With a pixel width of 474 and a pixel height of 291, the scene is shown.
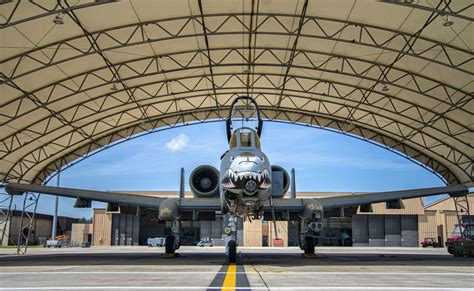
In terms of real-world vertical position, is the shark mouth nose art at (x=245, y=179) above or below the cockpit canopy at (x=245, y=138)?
below

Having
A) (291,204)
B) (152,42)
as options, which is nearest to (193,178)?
(291,204)

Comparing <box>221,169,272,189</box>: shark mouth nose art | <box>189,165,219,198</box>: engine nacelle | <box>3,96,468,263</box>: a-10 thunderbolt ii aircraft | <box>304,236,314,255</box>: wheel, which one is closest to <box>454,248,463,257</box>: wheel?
<box>3,96,468,263</box>: a-10 thunderbolt ii aircraft

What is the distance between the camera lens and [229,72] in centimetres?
2762

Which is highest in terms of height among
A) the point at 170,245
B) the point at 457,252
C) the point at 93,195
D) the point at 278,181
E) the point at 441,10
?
the point at 441,10

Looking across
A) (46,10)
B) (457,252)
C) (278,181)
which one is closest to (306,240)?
(278,181)

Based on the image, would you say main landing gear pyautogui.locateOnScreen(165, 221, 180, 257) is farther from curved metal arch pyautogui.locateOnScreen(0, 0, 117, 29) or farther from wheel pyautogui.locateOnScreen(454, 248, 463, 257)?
wheel pyautogui.locateOnScreen(454, 248, 463, 257)

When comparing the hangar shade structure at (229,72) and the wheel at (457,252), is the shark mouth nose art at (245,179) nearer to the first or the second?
the hangar shade structure at (229,72)

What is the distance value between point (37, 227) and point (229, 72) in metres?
61.0

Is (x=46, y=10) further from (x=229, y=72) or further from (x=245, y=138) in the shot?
(x=229, y=72)

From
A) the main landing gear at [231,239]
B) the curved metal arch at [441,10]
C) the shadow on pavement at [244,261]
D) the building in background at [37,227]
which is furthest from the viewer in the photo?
the building in background at [37,227]

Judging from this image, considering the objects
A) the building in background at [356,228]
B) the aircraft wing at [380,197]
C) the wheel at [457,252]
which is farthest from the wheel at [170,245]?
the building in background at [356,228]

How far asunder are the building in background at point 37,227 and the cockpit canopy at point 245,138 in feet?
152

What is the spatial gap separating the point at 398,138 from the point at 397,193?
14307 millimetres

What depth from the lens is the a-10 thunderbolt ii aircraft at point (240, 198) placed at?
14055 millimetres
